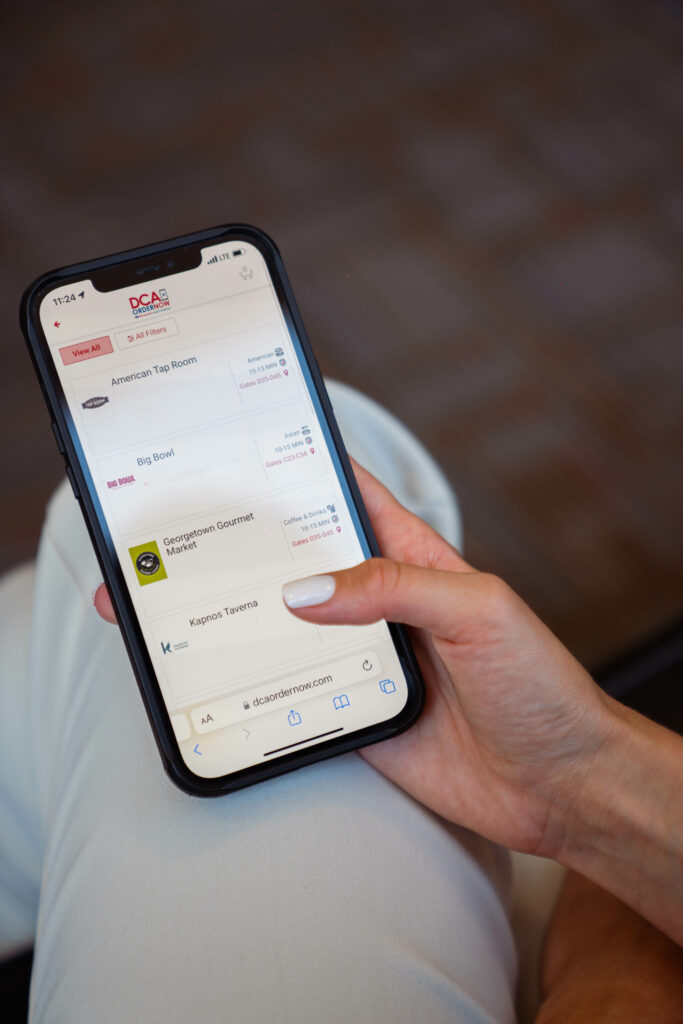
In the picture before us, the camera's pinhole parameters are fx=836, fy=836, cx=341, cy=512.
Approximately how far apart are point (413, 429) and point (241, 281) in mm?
530

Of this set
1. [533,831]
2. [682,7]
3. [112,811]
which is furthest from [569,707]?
[682,7]

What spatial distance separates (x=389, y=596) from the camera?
411mm

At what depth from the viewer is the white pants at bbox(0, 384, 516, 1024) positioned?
417 millimetres

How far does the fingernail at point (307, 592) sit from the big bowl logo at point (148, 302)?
0.22 m

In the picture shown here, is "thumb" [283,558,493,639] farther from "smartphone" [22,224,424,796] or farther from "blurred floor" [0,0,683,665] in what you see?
"blurred floor" [0,0,683,665]

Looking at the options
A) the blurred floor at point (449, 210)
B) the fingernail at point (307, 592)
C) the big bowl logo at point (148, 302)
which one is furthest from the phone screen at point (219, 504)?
the blurred floor at point (449, 210)

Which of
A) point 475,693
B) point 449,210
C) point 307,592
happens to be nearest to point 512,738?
point 475,693

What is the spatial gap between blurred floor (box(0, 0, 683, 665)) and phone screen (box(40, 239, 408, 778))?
0.49 meters

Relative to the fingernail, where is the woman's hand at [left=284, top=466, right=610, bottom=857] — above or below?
below

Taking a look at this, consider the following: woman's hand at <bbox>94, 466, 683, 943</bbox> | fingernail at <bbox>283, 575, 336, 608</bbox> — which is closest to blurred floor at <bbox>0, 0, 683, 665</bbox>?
woman's hand at <bbox>94, 466, 683, 943</bbox>

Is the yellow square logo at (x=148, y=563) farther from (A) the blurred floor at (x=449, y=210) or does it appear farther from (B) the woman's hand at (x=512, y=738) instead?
(A) the blurred floor at (x=449, y=210)

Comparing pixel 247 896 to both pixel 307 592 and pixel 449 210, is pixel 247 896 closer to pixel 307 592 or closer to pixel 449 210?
pixel 307 592

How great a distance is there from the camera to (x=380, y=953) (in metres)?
0.43

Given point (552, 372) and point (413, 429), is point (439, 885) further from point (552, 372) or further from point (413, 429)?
point (552, 372)
